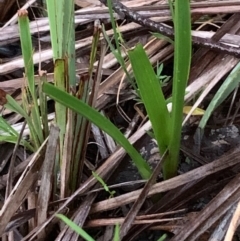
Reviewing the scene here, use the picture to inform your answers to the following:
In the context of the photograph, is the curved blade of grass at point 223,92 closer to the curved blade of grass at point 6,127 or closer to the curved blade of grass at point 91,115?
the curved blade of grass at point 91,115

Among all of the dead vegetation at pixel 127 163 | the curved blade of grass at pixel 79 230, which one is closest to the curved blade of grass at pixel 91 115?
the dead vegetation at pixel 127 163

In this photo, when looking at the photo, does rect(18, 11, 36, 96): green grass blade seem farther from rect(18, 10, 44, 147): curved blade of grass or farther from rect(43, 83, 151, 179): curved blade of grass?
rect(43, 83, 151, 179): curved blade of grass

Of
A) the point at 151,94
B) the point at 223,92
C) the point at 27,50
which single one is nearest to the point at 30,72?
the point at 27,50

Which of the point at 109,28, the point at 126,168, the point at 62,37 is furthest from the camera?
the point at 109,28

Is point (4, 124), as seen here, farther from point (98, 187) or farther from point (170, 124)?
point (170, 124)

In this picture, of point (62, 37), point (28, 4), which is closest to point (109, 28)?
point (28, 4)

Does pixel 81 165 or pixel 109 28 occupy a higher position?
pixel 109 28
